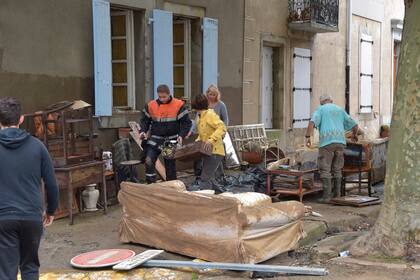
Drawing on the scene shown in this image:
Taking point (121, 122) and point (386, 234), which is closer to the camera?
point (386, 234)

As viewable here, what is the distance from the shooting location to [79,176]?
7.44 metres

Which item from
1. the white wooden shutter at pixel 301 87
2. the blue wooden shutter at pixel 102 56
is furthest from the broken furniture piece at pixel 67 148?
the white wooden shutter at pixel 301 87

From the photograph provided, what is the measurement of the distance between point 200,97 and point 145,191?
2.24 metres

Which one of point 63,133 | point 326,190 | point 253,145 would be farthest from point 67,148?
point 253,145

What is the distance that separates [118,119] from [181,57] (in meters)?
2.46

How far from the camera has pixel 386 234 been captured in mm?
5828

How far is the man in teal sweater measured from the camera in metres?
8.83

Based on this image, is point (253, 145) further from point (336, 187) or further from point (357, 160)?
point (336, 187)

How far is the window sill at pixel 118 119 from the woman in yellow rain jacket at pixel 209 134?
1948 mm

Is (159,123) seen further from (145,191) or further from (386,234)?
(386,234)

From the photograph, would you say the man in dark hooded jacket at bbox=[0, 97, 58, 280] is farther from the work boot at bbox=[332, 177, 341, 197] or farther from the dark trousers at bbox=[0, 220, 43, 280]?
the work boot at bbox=[332, 177, 341, 197]

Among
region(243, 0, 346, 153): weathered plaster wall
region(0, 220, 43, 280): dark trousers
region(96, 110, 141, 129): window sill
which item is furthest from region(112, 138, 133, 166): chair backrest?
region(0, 220, 43, 280): dark trousers

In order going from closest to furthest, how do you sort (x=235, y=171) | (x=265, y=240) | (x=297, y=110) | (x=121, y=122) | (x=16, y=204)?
(x=16, y=204) < (x=265, y=240) < (x=121, y=122) < (x=235, y=171) < (x=297, y=110)

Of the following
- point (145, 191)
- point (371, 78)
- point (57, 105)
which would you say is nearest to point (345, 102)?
point (371, 78)
